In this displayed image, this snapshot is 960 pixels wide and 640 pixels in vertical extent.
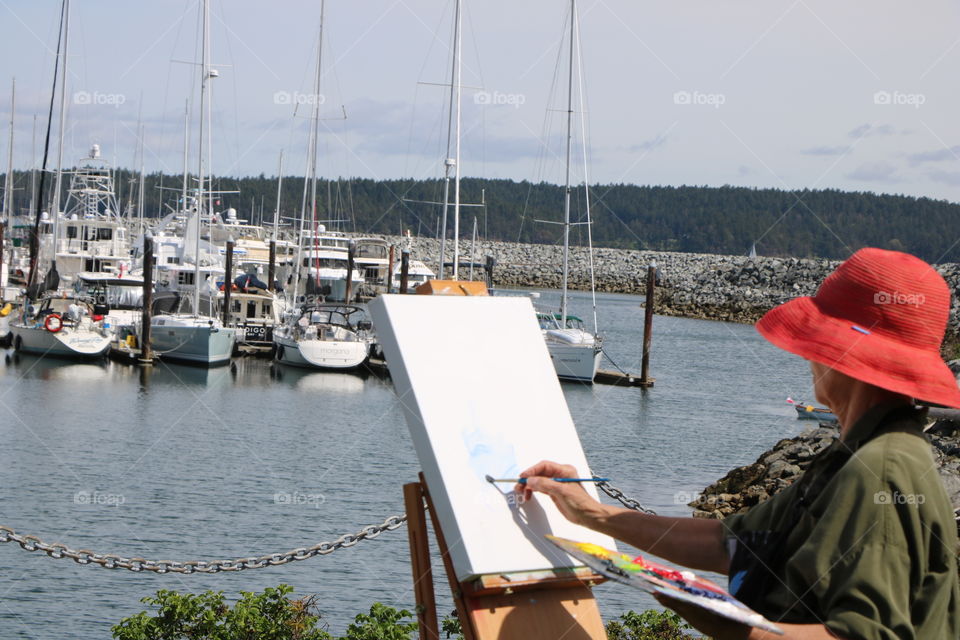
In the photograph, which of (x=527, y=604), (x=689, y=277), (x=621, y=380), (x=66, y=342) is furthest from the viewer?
(x=689, y=277)

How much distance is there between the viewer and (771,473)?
53.6 feet

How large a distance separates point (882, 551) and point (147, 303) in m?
31.9

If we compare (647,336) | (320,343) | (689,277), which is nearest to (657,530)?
(647,336)

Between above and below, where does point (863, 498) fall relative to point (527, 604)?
above

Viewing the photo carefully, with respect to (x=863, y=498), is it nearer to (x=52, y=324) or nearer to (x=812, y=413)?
(x=812, y=413)

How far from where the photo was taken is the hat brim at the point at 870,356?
92.4 inches

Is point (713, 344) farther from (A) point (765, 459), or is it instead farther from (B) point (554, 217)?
(B) point (554, 217)

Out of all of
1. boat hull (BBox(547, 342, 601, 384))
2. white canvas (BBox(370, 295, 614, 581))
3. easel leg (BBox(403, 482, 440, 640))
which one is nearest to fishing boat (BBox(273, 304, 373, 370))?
boat hull (BBox(547, 342, 601, 384))

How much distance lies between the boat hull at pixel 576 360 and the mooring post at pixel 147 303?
12488mm

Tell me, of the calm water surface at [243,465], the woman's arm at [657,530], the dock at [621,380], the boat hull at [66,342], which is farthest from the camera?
the dock at [621,380]

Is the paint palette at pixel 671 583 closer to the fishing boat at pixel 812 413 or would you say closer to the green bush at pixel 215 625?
the green bush at pixel 215 625

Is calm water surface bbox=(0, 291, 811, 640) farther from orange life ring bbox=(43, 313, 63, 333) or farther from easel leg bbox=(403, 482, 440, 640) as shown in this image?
easel leg bbox=(403, 482, 440, 640)

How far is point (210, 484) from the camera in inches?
682

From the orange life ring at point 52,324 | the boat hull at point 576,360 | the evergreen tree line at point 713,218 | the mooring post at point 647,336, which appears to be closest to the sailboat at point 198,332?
the orange life ring at point 52,324
